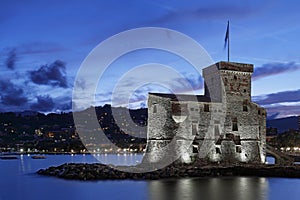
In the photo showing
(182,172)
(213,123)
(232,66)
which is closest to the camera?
(182,172)

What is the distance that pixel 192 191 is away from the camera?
99.2 ft

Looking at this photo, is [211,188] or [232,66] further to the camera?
[232,66]

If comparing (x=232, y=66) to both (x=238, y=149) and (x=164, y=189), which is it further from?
(x=164, y=189)

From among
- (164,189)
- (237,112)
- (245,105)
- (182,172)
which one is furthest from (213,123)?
(164,189)

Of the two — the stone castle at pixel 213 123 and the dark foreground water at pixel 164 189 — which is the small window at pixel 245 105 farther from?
the dark foreground water at pixel 164 189

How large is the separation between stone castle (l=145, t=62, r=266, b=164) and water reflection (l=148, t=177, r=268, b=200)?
17.3 feet

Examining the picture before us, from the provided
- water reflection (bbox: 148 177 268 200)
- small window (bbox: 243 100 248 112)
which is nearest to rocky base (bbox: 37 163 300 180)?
water reflection (bbox: 148 177 268 200)

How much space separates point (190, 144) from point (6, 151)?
6173 inches

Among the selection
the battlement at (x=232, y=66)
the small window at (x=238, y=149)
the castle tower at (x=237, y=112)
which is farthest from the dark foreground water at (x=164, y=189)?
the battlement at (x=232, y=66)

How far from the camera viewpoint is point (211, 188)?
31.4 metres

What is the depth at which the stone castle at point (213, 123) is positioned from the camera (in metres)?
41.0

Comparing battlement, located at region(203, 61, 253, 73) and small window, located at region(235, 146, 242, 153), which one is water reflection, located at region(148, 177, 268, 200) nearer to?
small window, located at region(235, 146, 242, 153)

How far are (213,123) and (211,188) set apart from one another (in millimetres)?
12583

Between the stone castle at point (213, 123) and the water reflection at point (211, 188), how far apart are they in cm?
527
